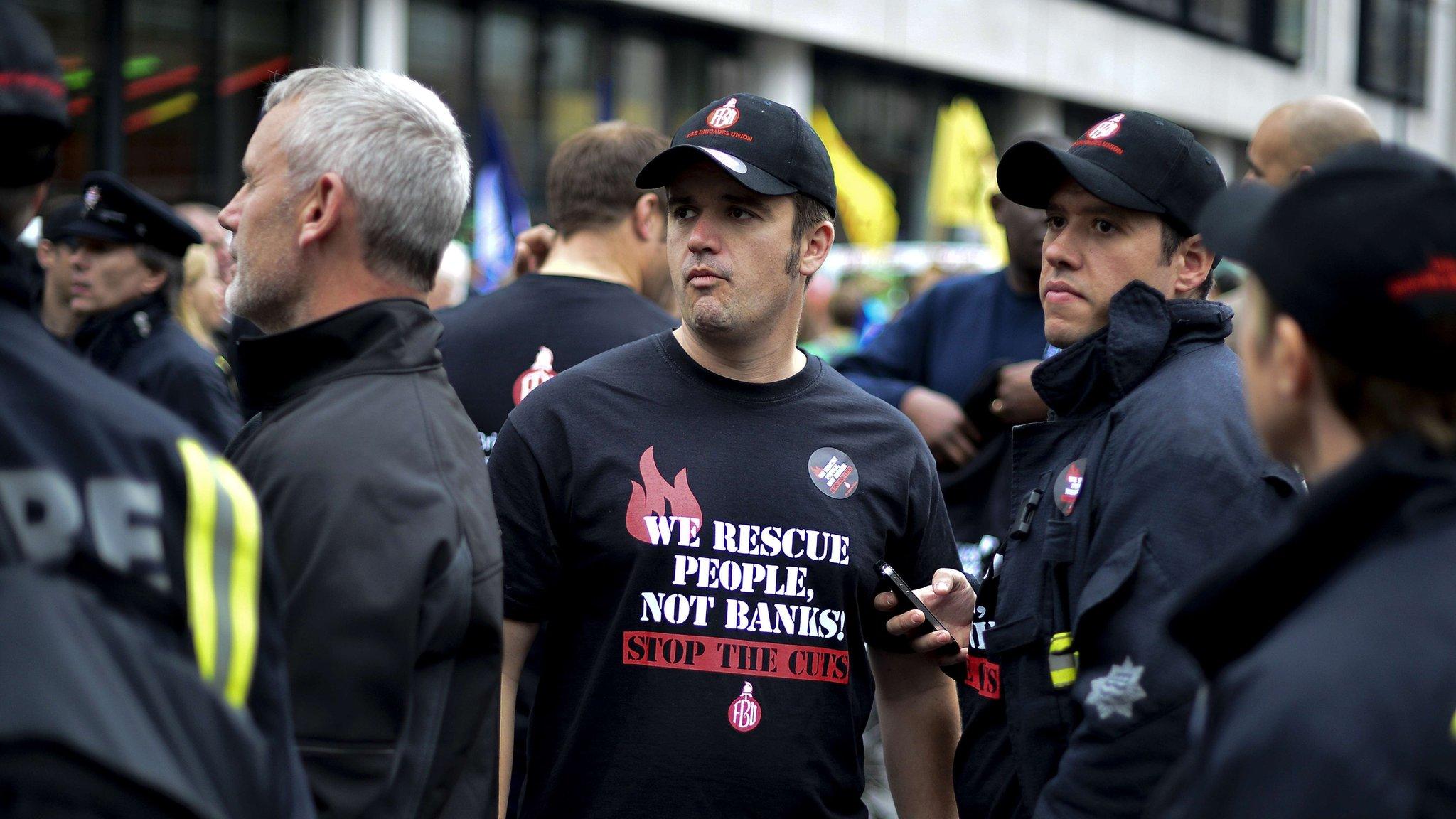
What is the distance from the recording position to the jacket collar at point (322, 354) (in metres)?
2.31

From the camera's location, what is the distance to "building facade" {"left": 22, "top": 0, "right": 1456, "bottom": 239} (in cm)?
1363

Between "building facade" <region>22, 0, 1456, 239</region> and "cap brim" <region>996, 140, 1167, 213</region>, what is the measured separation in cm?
576

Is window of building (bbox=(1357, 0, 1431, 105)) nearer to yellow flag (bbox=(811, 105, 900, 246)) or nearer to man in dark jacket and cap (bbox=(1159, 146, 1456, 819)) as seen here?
yellow flag (bbox=(811, 105, 900, 246))


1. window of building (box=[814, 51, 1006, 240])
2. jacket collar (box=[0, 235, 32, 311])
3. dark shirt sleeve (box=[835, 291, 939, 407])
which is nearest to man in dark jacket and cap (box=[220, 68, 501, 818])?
jacket collar (box=[0, 235, 32, 311])

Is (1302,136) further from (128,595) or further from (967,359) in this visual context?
(128,595)

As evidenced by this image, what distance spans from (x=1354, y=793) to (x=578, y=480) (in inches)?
72.3

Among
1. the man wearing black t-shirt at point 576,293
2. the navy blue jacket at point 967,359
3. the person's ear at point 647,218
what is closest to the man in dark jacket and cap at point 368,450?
the man wearing black t-shirt at point 576,293

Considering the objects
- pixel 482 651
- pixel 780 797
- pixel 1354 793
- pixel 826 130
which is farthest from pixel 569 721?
pixel 826 130

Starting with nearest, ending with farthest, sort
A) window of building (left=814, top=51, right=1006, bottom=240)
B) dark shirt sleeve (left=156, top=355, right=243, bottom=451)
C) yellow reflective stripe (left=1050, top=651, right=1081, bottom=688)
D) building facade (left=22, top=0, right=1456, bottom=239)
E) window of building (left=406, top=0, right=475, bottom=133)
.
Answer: yellow reflective stripe (left=1050, top=651, right=1081, bottom=688), dark shirt sleeve (left=156, top=355, right=243, bottom=451), building facade (left=22, top=0, right=1456, bottom=239), window of building (left=406, top=0, right=475, bottom=133), window of building (left=814, top=51, right=1006, bottom=240)

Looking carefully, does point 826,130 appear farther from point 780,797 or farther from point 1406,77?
point 1406,77

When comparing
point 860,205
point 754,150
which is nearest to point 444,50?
point 860,205

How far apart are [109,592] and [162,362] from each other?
13.7ft

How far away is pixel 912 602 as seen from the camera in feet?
9.94

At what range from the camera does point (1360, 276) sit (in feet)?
5.21
